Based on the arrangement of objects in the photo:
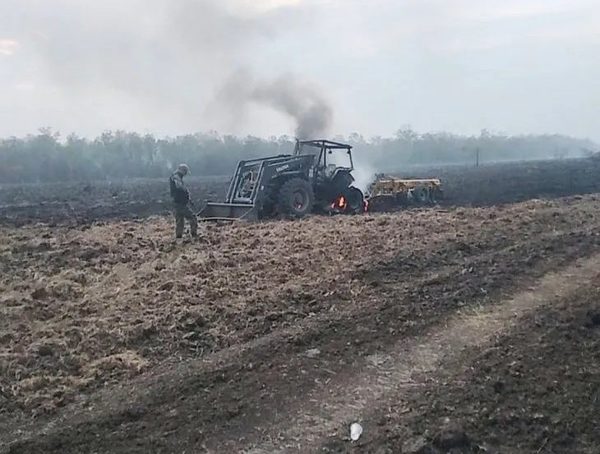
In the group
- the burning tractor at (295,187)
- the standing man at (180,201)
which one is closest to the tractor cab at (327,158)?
the burning tractor at (295,187)

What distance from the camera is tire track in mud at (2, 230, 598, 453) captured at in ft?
17.5

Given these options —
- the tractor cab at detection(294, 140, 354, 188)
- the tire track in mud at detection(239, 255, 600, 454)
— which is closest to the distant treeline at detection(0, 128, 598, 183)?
the tractor cab at detection(294, 140, 354, 188)

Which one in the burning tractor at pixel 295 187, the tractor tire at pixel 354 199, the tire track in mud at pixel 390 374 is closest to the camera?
the tire track in mud at pixel 390 374

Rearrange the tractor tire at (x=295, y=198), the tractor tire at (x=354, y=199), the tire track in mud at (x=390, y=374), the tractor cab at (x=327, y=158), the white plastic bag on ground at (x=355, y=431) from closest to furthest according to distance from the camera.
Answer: the white plastic bag on ground at (x=355, y=431), the tire track in mud at (x=390, y=374), the tractor tire at (x=295, y=198), the tractor cab at (x=327, y=158), the tractor tire at (x=354, y=199)

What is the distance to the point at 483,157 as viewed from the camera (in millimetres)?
129750

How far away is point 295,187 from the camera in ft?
57.7

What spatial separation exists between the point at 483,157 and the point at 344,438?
130 m

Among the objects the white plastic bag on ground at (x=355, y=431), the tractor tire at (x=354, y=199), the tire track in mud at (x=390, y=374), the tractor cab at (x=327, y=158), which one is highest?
the tractor cab at (x=327, y=158)

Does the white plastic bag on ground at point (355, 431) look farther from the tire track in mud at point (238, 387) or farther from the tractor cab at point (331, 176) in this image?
the tractor cab at point (331, 176)

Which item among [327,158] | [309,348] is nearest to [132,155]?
[327,158]

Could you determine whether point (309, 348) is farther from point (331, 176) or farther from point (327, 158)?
point (327, 158)

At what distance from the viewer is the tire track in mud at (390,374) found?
17.4 feet

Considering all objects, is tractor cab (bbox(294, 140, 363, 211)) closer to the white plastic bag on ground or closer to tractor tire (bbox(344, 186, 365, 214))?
tractor tire (bbox(344, 186, 365, 214))

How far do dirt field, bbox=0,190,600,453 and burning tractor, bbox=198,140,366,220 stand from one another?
4.71 m
